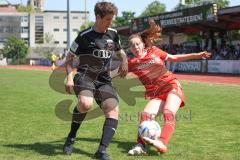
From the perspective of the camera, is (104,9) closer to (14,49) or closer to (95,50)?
(95,50)

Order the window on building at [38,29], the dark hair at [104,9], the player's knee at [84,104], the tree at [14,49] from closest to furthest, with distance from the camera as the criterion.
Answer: the dark hair at [104,9], the player's knee at [84,104], the tree at [14,49], the window on building at [38,29]

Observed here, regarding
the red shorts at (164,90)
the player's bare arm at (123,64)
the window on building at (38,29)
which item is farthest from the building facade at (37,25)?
the player's bare arm at (123,64)

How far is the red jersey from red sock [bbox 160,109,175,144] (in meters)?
0.39

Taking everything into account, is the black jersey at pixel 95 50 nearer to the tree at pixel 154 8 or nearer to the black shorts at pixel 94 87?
the black shorts at pixel 94 87

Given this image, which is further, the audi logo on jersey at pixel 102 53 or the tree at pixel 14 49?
the tree at pixel 14 49

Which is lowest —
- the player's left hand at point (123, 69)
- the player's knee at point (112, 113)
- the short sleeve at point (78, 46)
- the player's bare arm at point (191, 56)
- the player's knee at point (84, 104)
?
the player's knee at point (112, 113)

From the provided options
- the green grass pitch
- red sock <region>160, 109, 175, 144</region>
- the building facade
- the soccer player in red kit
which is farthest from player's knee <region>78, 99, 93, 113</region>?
the building facade

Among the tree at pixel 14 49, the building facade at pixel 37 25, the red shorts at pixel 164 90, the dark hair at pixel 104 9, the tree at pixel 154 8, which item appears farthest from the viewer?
the building facade at pixel 37 25

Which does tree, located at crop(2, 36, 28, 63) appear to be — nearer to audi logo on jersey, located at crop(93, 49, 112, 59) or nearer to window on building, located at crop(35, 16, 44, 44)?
window on building, located at crop(35, 16, 44, 44)

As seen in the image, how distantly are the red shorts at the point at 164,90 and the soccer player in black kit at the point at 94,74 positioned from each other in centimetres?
75

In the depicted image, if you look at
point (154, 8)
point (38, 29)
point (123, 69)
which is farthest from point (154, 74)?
point (38, 29)

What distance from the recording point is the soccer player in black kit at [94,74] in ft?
21.1

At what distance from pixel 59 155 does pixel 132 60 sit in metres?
1.76

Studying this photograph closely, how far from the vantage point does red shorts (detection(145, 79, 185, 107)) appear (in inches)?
280
